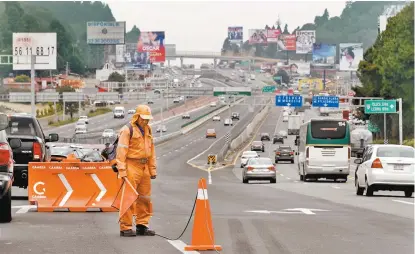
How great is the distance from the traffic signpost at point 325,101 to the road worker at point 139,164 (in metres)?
89.6

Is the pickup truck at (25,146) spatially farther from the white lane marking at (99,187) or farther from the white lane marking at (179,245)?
the white lane marking at (179,245)

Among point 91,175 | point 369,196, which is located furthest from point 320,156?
point 91,175

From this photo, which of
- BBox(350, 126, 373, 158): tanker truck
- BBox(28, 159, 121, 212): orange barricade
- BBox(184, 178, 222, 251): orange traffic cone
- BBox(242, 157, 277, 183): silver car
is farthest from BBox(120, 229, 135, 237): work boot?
BBox(350, 126, 373, 158): tanker truck

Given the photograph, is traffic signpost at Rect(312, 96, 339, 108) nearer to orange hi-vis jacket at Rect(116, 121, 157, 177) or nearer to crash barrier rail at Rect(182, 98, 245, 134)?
crash barrier rail at Rect(182, 98, 245, 134)

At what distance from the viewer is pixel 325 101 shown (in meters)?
106

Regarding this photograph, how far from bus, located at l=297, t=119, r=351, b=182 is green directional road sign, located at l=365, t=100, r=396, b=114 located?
34.1m

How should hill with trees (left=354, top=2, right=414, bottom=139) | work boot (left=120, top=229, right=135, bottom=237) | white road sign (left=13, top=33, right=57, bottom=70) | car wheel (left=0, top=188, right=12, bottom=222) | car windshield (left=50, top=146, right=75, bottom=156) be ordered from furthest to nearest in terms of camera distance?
white road sign (left=13, top=33, right=57, bottom=70), hill with trees (left=354, top=2, right=414, bottom=139), car windshield (left=50, top=146, right=75, bottom=156), car wheel (left=0, top=188, right=12, bottom=222), work boot (left=120, top=229, right=135, bottom=237)

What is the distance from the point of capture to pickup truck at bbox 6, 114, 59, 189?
86.6 feet

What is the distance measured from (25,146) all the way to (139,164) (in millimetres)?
11025

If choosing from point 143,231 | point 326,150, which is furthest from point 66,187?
point 326,150

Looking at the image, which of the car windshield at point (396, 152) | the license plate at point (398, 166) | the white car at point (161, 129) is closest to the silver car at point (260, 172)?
the car windshield at point (396, 152)

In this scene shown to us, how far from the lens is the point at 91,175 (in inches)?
881

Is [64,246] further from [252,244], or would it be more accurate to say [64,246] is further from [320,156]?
[320,156]

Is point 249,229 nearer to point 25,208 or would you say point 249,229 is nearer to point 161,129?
point 25,208
